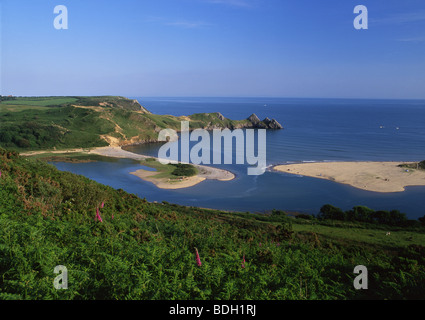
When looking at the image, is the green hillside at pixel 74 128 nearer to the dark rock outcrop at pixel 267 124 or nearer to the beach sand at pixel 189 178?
the dark rock outcrop at pixel 267 124

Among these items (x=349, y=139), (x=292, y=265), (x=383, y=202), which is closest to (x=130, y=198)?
(x=292, y=265)

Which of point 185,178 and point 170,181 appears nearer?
point 170,181

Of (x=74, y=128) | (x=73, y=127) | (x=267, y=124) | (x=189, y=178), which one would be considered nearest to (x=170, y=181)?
(x=189, y=178)

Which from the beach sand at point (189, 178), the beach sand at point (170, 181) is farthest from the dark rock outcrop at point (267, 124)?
the beach sand at point (170, 181)

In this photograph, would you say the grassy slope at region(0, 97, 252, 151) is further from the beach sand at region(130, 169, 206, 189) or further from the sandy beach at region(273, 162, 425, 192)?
the sandy beach at region(273, 162, 425, 192)

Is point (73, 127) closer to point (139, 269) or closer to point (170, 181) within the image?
point (170, 181)

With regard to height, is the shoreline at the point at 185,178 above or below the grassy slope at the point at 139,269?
below

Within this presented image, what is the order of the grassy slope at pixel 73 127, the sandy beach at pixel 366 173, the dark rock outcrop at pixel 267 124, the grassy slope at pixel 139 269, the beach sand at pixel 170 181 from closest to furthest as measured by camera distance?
the grassy slope at pixel 139 269
the beach sand at pixel 170 181
the sandy beach at pixel 366 173
the grassy slope at pixel 73 127
the dark rock outcrop at pixel 267 124

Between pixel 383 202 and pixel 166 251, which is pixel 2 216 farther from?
pixel 383 202
